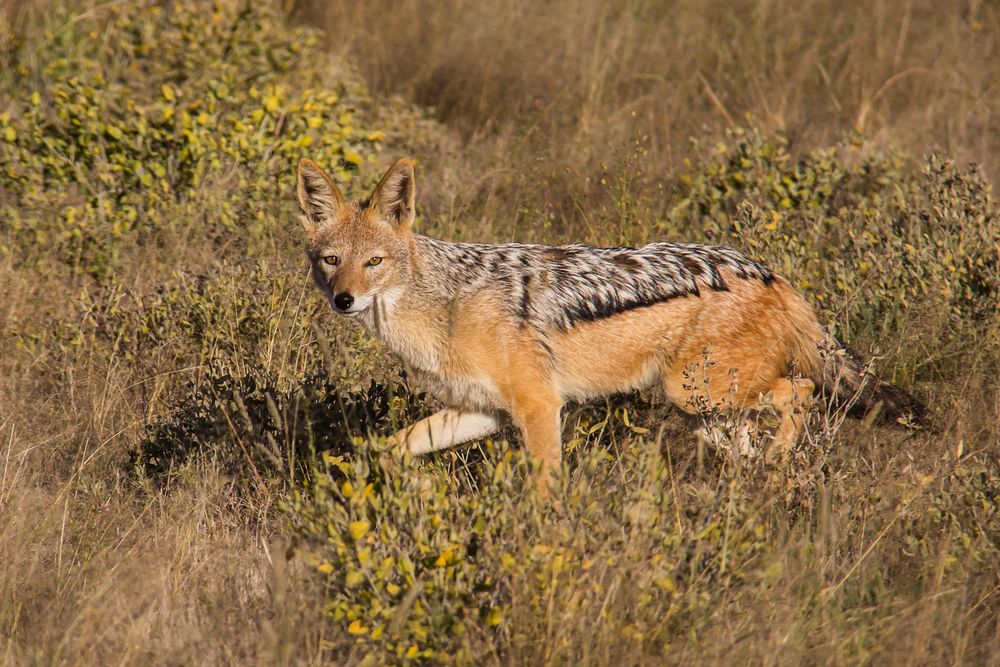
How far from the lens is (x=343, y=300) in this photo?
16.0 feet

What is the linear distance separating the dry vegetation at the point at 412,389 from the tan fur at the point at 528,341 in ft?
0.83

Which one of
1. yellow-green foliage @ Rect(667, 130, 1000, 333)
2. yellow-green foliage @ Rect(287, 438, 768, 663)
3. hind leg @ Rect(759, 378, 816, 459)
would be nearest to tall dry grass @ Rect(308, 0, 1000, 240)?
Result: yellow-green foliage @ Rect(667, 130, 1000, 333)

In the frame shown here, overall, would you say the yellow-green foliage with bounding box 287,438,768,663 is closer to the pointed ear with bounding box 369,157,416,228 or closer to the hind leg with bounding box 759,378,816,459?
the hind leg with bounding box 759,378,816,459

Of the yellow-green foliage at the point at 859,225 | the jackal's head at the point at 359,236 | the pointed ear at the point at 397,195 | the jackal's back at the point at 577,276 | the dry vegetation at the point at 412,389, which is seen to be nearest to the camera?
the dry vegetation at the point at 412,389

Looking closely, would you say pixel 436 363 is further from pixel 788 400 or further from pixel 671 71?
pixel 671 71

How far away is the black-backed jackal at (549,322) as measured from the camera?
5.05 m

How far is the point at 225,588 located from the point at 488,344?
1575 mm

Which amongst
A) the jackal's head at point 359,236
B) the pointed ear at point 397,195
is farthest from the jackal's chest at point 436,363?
the pointed ear at point 397,195

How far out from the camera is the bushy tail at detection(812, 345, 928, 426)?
17.5 feet

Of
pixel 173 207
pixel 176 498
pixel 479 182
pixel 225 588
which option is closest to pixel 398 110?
pixel 479 182

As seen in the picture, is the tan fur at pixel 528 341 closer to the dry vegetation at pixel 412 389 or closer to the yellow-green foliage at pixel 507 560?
the dry vegetation at pixel 412 389

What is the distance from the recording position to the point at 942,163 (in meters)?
6.84

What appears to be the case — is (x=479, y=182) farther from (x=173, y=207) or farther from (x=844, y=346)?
(x=844, y=346)

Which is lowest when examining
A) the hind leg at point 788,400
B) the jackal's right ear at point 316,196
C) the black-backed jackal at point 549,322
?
the hind leg at point 788,400
